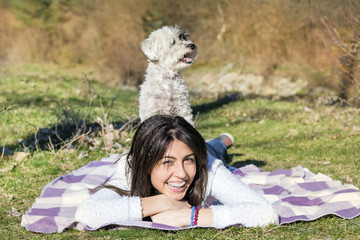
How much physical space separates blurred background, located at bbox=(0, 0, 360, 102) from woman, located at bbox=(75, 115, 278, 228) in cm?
860

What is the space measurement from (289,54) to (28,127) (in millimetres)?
10723

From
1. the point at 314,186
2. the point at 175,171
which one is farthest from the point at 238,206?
the point at 314,186

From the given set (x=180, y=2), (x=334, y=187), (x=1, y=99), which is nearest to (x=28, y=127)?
(x=1, y=99)

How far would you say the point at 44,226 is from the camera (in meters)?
3.31

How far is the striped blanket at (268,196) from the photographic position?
10.9 ft

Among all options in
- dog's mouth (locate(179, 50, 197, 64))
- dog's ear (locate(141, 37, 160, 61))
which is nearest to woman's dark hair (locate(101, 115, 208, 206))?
dog's ear (locate(141, 37, 160, 61))

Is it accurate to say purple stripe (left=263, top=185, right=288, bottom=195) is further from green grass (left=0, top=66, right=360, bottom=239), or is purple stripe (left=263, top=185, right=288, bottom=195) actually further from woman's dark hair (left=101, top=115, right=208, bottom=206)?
woman's dark hair (left=101, top=115, right=208, bottom=206)

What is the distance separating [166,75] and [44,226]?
2448 millimetres

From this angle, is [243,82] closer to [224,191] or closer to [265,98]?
[265,98]

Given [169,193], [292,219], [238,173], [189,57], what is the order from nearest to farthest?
1. [169,193]
2. [292,219]
3. [238,173]
4. [189,57]

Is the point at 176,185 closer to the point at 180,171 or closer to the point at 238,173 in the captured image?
the point at 180,171

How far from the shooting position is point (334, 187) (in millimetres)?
4078

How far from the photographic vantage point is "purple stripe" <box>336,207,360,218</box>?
329 centimetres

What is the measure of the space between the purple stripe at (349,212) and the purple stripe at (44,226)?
7.40 feet
